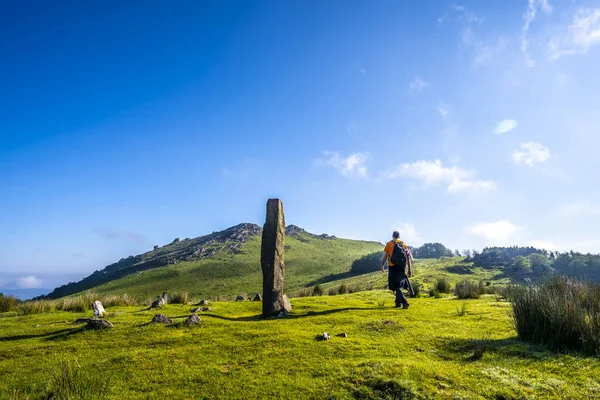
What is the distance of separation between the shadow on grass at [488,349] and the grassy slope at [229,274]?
5749 centimetres

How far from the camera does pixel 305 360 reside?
21.3 ft

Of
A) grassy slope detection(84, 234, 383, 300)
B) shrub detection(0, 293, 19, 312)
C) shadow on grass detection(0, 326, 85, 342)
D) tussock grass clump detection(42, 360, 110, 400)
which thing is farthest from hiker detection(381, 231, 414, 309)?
grassy slope detection(84, 234, 383, 300)

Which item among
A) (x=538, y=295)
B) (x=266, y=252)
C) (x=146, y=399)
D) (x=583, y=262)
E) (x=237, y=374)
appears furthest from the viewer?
(x=583, y=262)

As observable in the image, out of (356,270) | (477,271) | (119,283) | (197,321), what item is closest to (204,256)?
(119,283)

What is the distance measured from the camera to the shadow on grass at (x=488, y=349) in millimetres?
6426

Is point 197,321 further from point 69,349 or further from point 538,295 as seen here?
point 538,295

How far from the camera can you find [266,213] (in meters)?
14.2

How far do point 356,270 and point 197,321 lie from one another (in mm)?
80397

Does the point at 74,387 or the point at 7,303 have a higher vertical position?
the point at 7,303

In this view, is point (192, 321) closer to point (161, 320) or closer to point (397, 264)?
point (161, 320)

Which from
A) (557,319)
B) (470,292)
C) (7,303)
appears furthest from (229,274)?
(557,319)

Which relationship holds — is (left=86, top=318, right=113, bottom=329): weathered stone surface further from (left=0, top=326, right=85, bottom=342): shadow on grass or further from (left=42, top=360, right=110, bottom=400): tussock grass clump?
(left=42, top=360, right=110, bottom=400): tussock grass clump

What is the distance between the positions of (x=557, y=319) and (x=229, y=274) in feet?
287

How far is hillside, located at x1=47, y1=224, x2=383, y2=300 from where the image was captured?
7631cm
